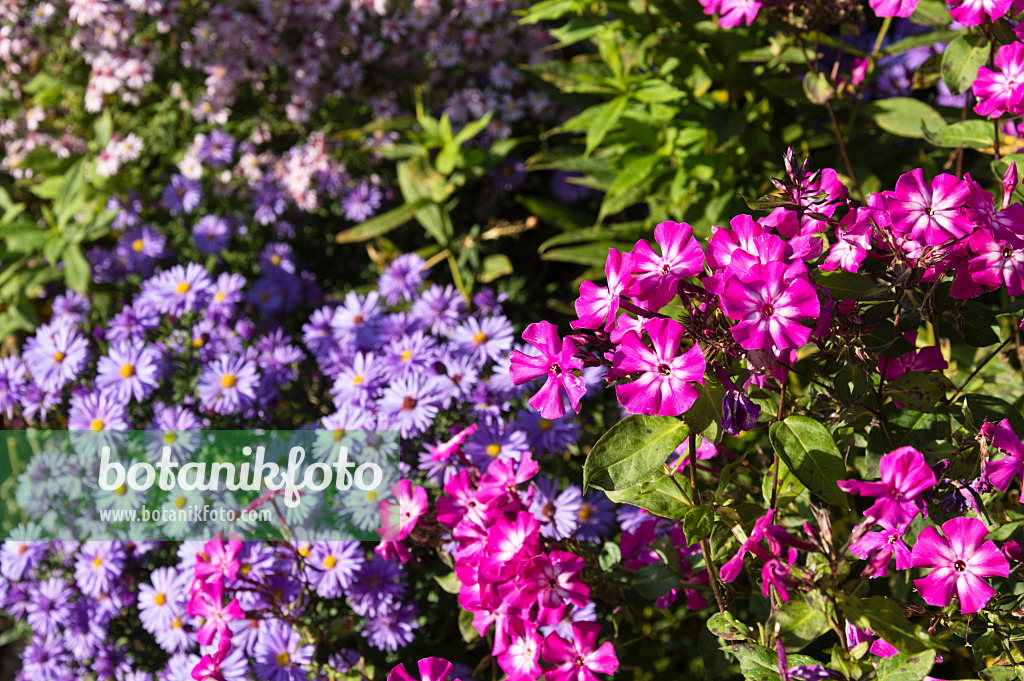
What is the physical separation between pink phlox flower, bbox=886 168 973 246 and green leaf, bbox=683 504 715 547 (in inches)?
15.5

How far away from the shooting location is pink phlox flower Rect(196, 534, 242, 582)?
1256mm

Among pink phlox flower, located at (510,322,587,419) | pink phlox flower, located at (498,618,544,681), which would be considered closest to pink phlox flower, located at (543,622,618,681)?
pink phlox flower, located at (498,618,544,681)

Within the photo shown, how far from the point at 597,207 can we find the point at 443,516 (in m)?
1.42

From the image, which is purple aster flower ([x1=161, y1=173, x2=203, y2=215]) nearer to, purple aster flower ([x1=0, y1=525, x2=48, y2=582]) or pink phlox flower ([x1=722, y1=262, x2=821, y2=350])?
purple aster flower ([x1=0, y1=525, x2=48, y2=582])

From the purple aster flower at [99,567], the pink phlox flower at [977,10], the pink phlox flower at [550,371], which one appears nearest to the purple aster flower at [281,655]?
the purple aster flower at [99,567]

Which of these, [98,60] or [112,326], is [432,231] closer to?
[112,326]

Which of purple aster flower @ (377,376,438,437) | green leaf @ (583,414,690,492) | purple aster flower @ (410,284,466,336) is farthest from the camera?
purple aster flower @ (410,284,466,336)

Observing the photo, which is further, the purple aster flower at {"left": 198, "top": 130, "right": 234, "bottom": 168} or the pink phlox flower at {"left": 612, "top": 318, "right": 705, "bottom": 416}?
the purple aster flower at {"left": 198, "top": 130, "right": 234, "bottom": 168}

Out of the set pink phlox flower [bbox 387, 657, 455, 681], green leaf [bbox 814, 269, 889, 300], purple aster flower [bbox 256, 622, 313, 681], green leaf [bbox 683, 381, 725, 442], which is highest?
green leaf [bbox 814, 269, 889, 300]

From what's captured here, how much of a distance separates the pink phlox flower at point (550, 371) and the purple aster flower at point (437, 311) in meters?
0.86

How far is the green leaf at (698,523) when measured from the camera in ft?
3.07

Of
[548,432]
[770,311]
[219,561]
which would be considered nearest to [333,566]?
[219,561]

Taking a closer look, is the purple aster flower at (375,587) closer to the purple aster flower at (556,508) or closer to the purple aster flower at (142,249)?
the purple aster flower at (556,508)

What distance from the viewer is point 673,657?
1.74 metres
